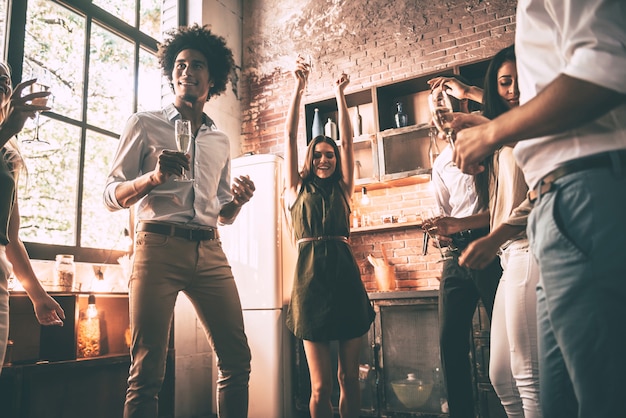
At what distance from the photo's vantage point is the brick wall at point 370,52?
4.09 m

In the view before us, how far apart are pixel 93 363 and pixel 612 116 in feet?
9.65

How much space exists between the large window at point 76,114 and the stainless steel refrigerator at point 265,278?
957 millimetres

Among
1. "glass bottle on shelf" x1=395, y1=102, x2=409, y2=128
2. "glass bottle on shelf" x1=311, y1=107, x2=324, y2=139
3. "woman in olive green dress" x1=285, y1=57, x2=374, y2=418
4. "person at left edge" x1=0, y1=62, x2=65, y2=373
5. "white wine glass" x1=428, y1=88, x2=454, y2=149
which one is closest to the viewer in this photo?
"white wine glass" x1=428, y1=88, x2=454, y2=149

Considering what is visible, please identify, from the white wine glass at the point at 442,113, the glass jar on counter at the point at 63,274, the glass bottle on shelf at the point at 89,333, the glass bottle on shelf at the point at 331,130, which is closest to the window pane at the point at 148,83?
the glass bottle on shelf at the point at 331,130

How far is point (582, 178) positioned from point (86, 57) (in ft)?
13.1

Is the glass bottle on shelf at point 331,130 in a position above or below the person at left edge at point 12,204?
above

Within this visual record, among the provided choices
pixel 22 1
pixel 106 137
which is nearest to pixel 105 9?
pixel 22 1

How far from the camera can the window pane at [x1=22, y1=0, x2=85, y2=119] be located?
349cm

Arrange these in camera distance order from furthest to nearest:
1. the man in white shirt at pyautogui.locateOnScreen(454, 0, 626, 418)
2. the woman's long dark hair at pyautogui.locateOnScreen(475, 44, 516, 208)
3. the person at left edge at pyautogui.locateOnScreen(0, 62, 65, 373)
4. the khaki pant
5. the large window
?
1. the large window
2. the khaki pant
3. the woman's long dark hair at pyautogui.locateOnScreen(475, 44, 516, 208)
4. the person at left edge at pyautogui.locateOnScreen(0, 62, 65, 373)
5. the man in white shirt at pyautogui.locateOnScreen(454, 0, 626, 418)

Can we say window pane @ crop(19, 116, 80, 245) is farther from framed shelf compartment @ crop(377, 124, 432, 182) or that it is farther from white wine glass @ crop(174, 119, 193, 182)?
framed shelf compartment @ crop(377, 124, 432, 182)

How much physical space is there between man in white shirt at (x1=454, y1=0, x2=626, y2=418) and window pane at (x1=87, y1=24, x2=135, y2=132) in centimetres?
369

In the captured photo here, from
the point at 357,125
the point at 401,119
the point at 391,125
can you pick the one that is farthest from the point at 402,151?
the point at 357,125

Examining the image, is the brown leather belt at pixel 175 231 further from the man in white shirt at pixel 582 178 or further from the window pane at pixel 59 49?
the window pane at pixel 59 49

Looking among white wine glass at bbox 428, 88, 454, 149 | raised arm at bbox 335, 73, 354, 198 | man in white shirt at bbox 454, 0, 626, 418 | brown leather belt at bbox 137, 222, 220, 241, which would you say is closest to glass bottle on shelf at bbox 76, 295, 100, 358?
brown leather belt at bbox 137, 222, 220, 241
